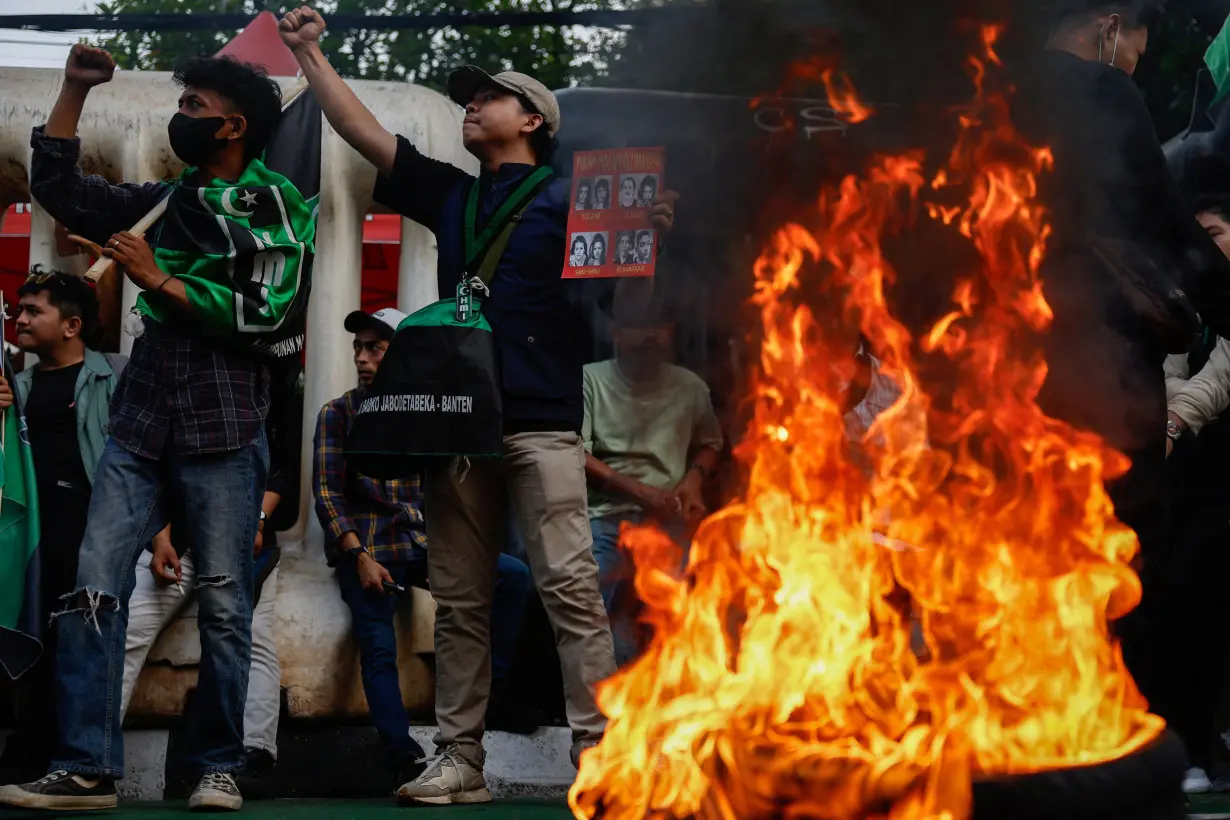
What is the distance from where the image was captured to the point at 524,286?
4844mm

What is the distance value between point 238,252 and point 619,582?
2116 millimetres

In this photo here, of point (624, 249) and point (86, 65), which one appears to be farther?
point (86, 65)

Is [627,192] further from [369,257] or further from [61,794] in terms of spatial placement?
[369,257]

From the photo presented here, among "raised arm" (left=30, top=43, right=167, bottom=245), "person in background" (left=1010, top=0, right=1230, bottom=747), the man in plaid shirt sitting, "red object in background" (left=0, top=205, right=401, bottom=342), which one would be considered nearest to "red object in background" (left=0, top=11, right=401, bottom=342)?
"red object in background" (left=0, top=205, right=401, bottom=342)

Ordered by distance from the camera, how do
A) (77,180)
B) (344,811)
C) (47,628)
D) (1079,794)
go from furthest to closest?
(47,628)
(77,180)
(344,811)
(1079,794)

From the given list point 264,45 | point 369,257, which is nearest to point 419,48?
point 369,257

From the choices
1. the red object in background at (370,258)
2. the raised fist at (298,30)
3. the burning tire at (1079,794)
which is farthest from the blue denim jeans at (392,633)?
the red object in background at (370,258)

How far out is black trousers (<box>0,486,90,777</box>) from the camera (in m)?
5.50

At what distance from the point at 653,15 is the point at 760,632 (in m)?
2.43

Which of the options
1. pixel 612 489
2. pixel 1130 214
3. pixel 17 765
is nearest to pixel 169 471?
pixel 17 765

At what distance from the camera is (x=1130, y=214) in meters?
4.17

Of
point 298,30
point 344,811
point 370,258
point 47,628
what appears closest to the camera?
point 344,811

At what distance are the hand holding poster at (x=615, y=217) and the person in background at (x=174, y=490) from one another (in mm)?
961

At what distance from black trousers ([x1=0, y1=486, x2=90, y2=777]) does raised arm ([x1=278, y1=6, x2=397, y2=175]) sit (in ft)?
5.73
